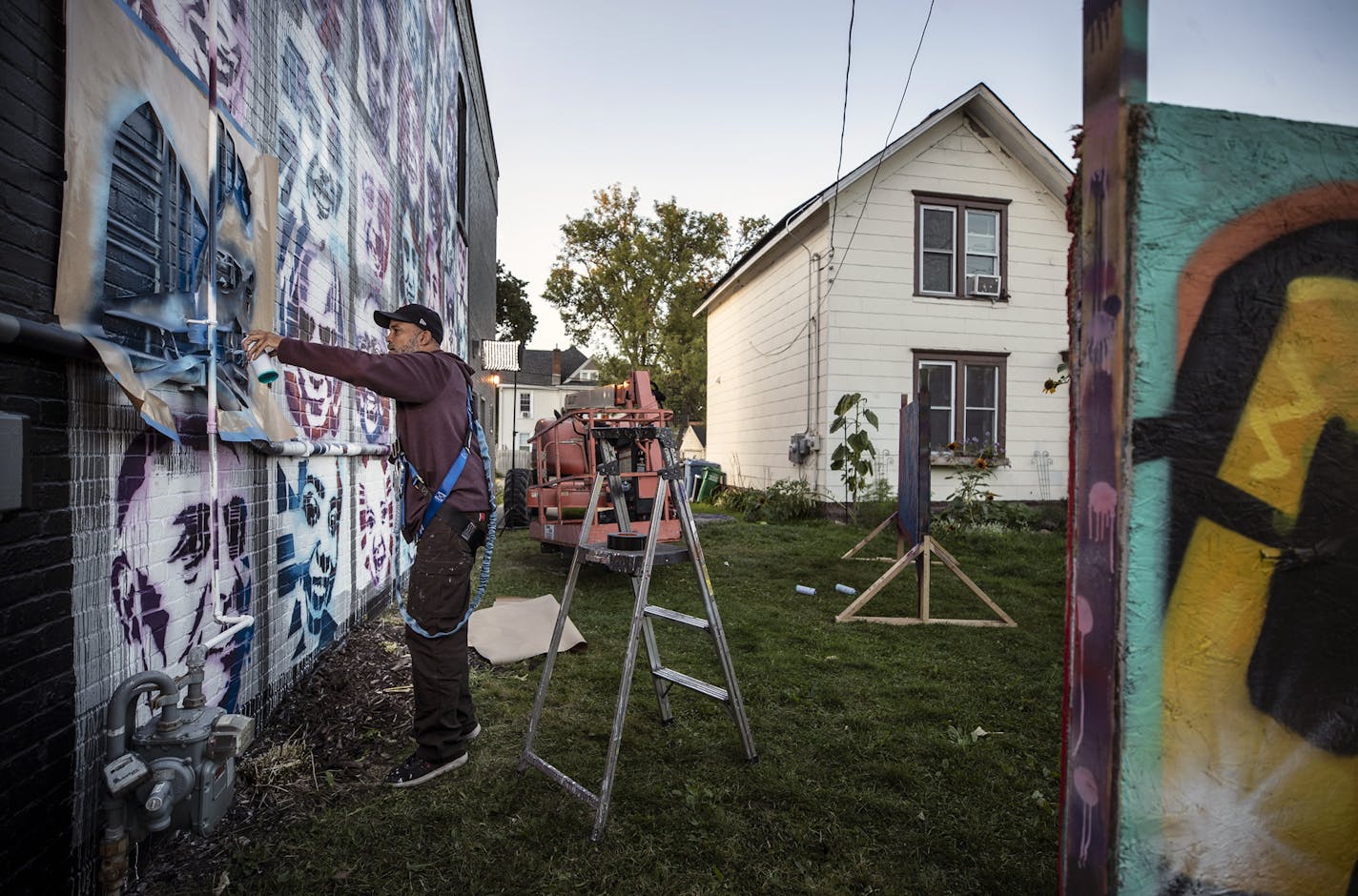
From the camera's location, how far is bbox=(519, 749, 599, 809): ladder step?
2883 mm

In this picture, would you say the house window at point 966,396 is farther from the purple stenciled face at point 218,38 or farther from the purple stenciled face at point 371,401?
the purple stenciled face at point 218,38

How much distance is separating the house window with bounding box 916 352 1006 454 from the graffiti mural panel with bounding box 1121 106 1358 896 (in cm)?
1136

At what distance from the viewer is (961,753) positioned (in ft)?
11.7

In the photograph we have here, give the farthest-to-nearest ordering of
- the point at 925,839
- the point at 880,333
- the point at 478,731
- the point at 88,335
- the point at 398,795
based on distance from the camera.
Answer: the point at 880,333 < the point at 478,731 < the point at 398,795 < the point at 925,839 < the point at 88,335

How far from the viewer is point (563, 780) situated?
118 inches

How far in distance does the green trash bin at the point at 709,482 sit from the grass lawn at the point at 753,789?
11.9 m

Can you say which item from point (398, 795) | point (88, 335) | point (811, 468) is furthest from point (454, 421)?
point (811, 468)

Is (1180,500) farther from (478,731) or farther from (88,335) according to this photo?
(478,731)

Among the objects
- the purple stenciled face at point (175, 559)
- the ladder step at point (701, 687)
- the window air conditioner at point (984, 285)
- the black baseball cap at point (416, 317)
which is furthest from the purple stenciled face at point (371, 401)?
the window air conditioner at point (984, 285)

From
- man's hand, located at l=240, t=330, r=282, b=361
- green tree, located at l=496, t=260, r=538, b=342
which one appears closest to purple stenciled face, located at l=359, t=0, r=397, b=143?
man's hand, located at l=240, t=330, r=282, b=361

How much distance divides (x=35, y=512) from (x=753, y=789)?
2.78 metres

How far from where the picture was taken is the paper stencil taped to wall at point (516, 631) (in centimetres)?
510

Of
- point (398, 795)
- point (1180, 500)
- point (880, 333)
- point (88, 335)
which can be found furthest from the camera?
point (880, 333)

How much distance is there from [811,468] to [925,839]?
10.5 m
